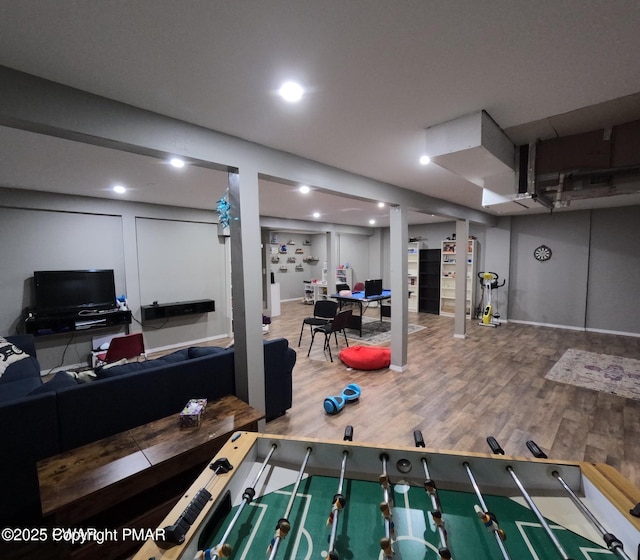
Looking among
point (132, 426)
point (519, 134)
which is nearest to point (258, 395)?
point (132, 426)

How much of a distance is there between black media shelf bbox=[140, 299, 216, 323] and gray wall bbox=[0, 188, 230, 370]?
0.66 ft

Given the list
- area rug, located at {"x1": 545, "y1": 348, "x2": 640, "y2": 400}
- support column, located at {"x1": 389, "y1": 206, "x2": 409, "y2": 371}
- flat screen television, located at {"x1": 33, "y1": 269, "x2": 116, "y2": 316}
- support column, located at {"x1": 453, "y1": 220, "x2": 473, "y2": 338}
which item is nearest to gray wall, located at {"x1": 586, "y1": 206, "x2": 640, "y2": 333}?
area rug, located at {"x1": 545, "y1": 348, "x2": 640, "y2": 400}

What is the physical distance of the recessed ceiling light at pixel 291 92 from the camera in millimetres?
1617

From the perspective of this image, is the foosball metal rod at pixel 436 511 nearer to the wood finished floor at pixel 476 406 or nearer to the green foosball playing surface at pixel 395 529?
the green foosball playing surface at pixel 395 529

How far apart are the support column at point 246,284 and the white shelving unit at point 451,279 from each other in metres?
6.54

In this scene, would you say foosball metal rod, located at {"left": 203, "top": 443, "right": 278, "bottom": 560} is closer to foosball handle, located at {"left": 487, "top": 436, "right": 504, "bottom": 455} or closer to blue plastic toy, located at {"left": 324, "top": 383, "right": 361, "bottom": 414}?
foosball handle, located at {"left": 487, "top": 436, "right": 504, "bottom": 455}

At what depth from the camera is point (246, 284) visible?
2.32 m

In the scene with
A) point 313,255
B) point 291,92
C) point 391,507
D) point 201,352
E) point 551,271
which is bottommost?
point 391,507

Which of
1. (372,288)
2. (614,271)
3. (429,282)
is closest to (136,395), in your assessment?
(372,288)

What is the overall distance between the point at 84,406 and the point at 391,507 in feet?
6.16

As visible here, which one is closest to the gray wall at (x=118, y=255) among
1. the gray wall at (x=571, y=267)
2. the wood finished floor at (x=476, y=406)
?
the wood finished floor at (x=476, y=406)

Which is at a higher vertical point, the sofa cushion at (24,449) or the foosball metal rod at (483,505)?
the foosball metal rod at (483,505)

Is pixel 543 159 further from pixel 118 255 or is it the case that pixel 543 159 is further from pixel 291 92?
pixel 118 255

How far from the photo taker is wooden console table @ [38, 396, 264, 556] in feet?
4.64
